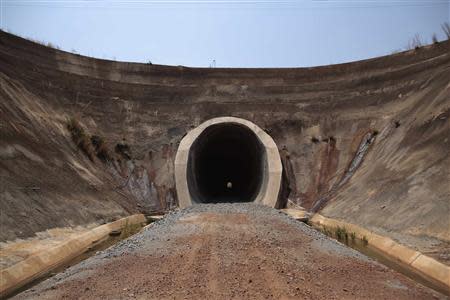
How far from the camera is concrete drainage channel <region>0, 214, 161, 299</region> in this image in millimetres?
7778

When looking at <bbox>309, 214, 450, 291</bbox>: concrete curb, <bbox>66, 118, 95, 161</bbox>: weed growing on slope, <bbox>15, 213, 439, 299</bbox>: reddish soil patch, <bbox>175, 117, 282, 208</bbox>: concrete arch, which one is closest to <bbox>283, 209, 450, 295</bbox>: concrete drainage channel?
<bbox>309, 214, 450, 291</bbox>: concrete curb

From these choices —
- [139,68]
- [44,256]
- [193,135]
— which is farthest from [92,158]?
[44,256]

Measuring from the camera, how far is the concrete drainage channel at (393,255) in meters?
7.90

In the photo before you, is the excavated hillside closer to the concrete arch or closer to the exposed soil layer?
the concrete arch

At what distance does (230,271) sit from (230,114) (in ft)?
59.2

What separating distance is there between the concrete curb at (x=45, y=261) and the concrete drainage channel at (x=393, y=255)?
23.4 feet

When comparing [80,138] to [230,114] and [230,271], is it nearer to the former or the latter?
[230,114]

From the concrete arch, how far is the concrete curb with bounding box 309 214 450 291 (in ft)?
19.6

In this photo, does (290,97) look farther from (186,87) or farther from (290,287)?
(290,287)

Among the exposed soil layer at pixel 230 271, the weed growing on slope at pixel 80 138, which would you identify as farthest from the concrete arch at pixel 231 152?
the exposed soil layer at pixel 230 271

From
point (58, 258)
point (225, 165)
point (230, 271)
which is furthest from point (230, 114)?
point (230, 271)

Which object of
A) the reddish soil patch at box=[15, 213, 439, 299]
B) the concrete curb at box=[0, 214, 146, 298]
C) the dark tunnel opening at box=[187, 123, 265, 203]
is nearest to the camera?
the reddish soil patch at box=[15, 213, 439, 299]

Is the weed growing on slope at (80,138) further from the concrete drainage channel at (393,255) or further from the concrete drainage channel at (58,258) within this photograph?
the concrete drainage channel at (393,255)

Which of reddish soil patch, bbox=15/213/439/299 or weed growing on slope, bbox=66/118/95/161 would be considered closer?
reddish soil patch, bbox=15/213/439/299
